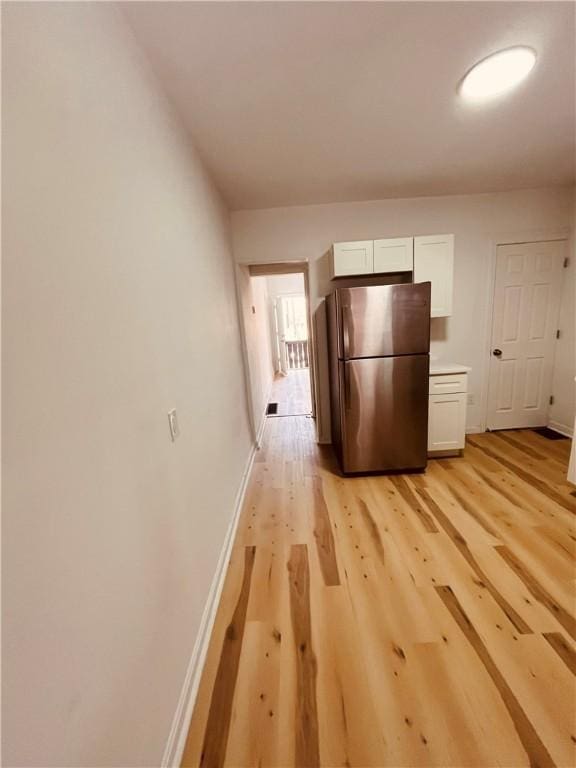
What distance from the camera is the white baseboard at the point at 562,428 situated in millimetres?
2895

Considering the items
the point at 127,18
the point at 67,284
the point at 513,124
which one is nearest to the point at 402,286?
the point at 513,124

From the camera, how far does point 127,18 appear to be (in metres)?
0.98

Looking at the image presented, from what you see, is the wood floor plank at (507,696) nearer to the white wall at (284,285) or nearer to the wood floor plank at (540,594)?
the wood floor plank at (540,594)

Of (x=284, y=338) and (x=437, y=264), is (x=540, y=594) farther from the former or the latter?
(x=284, y=338)

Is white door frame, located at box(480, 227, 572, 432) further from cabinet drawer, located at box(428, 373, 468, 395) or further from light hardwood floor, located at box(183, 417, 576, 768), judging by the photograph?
light hardwood floor, located at box(183, 417, 576, 768)

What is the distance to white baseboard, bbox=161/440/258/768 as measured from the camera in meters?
0.92

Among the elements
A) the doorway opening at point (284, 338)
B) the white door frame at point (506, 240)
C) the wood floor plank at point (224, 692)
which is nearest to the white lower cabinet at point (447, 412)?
the white door frame at point (506, 240)

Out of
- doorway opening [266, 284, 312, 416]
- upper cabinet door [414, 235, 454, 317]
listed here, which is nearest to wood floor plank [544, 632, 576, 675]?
upper cabinet door [414, 235, 454, 317]

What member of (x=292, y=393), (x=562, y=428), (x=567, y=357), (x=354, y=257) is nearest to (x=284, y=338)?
(x=292, y=393)

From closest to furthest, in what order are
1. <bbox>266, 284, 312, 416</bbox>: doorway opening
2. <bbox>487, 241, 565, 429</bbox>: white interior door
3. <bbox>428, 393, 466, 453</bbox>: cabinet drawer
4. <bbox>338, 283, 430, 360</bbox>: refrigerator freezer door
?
<bbox>338, 283, 430, 360</bbox>: refrigerator freezer door, <bbox>428, 393, 466, 453</bbox>: cabinet drawer, <bbox>487, 241, 565, 429</bbox>: white interior door, <bbox>266, 284, 312, 416</bbox>: doorway opening

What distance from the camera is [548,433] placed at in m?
3.06

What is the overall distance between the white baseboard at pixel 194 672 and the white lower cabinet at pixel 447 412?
81.9 inches

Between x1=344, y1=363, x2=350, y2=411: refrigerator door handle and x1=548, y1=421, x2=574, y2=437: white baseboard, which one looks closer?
x1=344, y1=363, x2=350, y2=411: refrigerator door handle

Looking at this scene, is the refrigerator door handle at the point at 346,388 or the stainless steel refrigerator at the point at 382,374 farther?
the refrigerator door handle at the point at 346,388
